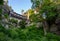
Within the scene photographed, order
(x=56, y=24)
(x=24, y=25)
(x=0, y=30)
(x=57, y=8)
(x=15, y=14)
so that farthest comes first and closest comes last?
(x=15, y=14) → (x=24, y=25) → (x=56, y=24) → (x=57, y=8) → (x=0, y=30)

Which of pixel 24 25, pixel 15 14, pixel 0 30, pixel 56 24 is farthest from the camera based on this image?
pixel 15 14

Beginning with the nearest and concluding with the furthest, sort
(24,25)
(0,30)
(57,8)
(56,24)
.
A: (0,30) → (57,8) → (56,24) → (24,25)

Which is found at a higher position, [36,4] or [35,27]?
[36,4]

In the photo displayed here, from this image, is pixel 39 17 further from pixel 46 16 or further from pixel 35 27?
pixel 35 27

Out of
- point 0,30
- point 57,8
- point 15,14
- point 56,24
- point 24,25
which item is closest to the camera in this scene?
point 0,30

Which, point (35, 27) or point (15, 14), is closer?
point (35, 27)

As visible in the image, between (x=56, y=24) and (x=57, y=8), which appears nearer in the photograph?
(x=57, y=8)

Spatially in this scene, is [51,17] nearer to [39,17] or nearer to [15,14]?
[39,17]

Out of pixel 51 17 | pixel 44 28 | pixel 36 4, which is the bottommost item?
pixel 44 28

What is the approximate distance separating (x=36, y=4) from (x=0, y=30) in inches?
240

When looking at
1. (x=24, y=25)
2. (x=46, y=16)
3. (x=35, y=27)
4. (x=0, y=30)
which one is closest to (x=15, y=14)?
(x=24, y=25)

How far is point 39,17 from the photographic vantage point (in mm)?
16531

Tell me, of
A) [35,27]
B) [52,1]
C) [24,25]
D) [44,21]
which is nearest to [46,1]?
[52,1]

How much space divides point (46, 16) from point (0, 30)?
624 centimetres
